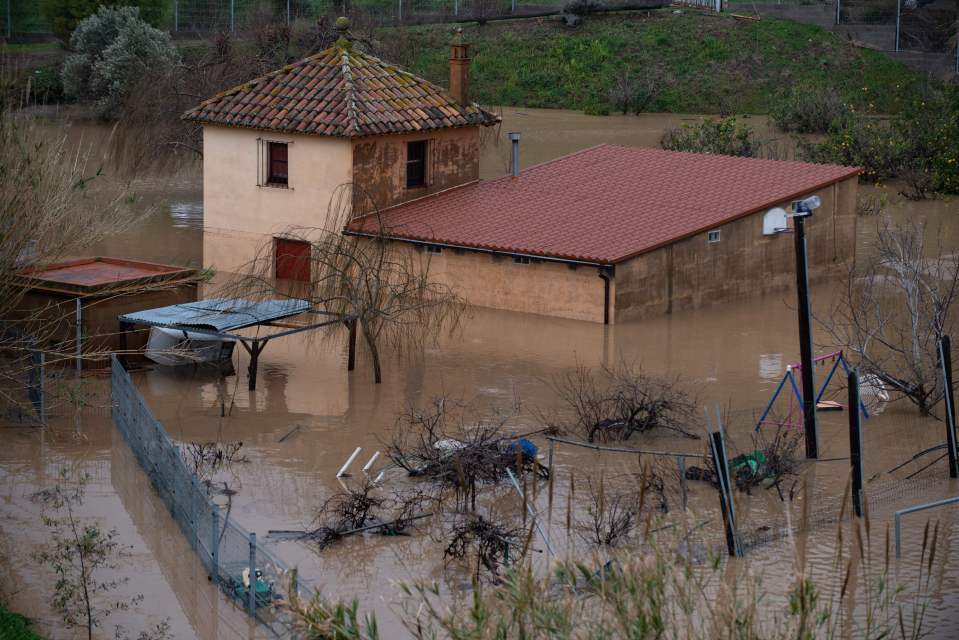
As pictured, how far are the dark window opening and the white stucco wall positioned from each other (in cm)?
Answer: 20

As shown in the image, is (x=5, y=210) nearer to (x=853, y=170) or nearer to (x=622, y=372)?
(x=622, y=372)

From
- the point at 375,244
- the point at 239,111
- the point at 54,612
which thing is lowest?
the point at 54,612

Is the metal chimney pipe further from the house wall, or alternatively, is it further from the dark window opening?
the dark window opening

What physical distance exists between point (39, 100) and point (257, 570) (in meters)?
43.1

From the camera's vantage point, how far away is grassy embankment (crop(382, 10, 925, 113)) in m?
61.3

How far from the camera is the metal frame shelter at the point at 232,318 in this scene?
78.2 feet

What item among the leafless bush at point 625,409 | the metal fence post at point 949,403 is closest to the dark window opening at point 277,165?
the leafless bush at point 625,409

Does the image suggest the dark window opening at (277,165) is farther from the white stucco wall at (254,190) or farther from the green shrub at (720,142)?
the green shrub at (720,142)

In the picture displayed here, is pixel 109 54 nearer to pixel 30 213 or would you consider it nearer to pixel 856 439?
pixel 30 213

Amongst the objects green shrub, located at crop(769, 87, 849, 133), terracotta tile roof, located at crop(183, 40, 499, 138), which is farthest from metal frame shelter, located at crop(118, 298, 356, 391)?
green shrub, located at crop(769, 87, 849, 133)

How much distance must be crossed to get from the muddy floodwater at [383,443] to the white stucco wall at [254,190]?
465 centimetres

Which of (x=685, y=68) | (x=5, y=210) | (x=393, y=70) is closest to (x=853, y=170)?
(x=393, y=70)

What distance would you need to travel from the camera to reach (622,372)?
1004 inches

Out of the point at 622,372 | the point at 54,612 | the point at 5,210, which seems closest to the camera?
the point at 54,612
